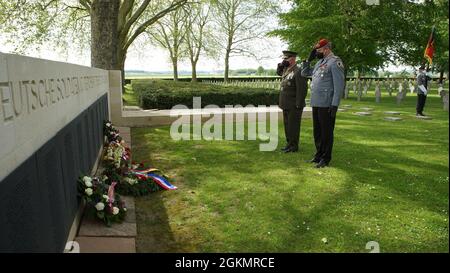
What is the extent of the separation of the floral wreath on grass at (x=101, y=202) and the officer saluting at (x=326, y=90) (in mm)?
3471

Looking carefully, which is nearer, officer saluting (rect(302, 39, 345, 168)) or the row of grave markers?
officer saluting (rect(302, 39, 345, 168))

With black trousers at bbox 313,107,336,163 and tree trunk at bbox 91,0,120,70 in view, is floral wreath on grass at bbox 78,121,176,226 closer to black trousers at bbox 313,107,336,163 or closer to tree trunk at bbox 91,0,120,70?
black trousers at bbox 313,107,336,163

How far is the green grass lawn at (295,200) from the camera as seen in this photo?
11.9 feet

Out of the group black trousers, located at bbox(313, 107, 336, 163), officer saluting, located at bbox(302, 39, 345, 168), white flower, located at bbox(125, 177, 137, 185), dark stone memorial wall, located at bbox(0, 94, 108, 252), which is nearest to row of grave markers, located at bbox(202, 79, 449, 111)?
black trousers, located at bbox(313, 107, 336, 163)

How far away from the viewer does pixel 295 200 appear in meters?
4.71

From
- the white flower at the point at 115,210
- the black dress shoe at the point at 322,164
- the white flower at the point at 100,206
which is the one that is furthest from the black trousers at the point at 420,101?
the white flower at the point at 100,206

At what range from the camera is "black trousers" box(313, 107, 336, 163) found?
607 centimetres

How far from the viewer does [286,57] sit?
7.47 m

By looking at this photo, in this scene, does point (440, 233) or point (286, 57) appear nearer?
point (440, 233)

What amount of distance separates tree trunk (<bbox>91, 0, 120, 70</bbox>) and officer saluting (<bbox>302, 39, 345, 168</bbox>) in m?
7.44
